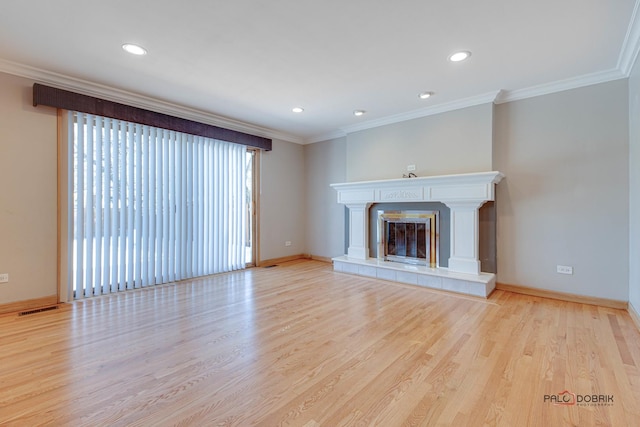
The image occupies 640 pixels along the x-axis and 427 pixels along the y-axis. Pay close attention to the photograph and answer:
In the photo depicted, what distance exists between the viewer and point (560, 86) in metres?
3.53

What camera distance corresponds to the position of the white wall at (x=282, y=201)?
18.8ft

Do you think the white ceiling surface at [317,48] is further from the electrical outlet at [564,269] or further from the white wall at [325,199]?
the electrical outlet at [564,269]

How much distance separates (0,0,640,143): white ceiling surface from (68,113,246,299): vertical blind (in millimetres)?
620

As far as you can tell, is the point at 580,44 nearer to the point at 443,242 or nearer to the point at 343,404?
the point at 443,242

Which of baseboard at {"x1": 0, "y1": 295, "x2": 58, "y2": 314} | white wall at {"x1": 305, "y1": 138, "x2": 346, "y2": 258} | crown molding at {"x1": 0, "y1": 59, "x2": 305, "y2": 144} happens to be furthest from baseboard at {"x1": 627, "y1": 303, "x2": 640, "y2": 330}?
baseboard at {"x1": 0, "y1": 295, "x2": 58, "y2": 314}

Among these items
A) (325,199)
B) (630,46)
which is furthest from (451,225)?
(325,199)

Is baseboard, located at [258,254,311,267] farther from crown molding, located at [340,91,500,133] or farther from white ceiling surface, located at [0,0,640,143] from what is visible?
white ceiling surface, located at [0,0,640,143]

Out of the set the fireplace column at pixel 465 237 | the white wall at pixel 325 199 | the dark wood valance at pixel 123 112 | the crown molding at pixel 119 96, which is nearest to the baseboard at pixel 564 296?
the fireplace column at pixel 465 237

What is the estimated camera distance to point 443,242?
437 centimetres

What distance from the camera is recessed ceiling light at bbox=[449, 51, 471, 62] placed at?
9.37ft

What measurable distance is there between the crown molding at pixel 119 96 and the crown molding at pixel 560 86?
397 cm

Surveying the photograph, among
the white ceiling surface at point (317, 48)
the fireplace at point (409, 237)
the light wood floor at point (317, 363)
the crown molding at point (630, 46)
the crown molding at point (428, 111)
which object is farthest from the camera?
the fireplace at point (409, 237)

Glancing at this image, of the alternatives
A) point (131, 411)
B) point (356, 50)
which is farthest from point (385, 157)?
point (131, 411)

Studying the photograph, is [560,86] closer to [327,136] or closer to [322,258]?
[327,136]
